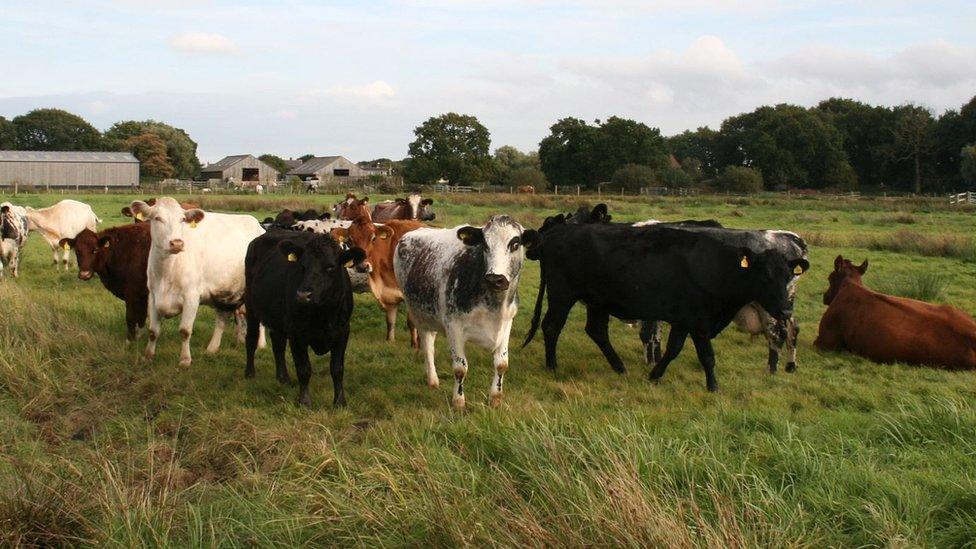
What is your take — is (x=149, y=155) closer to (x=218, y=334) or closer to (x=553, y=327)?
(x=218, y=334)

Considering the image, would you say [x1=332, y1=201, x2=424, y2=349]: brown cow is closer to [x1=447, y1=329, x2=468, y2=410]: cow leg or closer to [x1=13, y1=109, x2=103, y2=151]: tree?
[x1=447, y1=329, x2=468, y2=410]: cow leg

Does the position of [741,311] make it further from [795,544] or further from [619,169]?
[619,169]

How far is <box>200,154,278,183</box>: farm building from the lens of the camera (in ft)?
318

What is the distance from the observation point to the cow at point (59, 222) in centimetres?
1905

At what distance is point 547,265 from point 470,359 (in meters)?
1.46

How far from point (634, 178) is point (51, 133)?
69718mm

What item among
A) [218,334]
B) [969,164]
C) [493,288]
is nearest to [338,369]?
[493,288]

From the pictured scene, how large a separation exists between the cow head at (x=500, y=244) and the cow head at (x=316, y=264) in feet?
3.64

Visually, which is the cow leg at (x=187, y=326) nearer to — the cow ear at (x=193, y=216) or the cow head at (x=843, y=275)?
the cow ear at (x=193, y=216)

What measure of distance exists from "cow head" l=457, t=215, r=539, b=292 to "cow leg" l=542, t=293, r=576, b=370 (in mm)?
→ 1724

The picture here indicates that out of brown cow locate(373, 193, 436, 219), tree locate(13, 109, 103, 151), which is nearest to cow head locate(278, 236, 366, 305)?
brown cow locate(373, 193, 436, 219)

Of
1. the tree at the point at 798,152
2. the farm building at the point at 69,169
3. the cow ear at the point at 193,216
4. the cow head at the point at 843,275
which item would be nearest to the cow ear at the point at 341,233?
the cow ear at the point at 193,216

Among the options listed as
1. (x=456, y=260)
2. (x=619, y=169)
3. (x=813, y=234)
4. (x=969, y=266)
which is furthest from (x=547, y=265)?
Answer: (x=619, y=169)

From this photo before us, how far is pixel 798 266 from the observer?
8.93m
